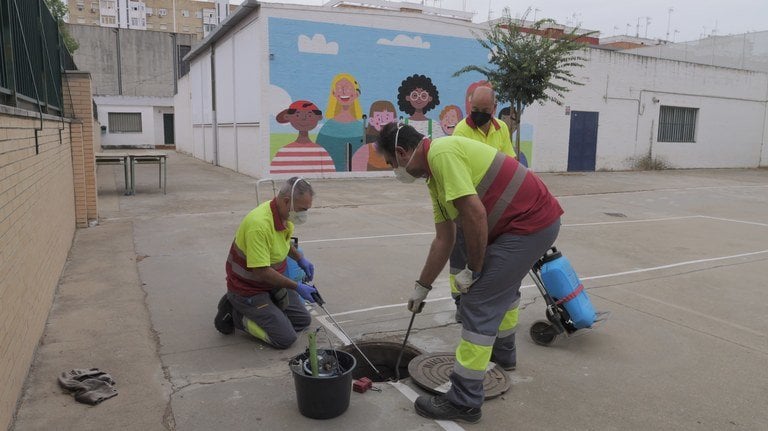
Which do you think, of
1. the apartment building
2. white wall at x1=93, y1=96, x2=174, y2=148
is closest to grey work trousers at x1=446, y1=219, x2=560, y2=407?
white wall at x1=93, y1=96, x2=174, y2=148

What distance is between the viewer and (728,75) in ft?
90.6

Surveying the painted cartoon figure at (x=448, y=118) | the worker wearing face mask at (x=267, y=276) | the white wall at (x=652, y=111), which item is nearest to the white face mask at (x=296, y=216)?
the worker wearing face mask at (x=267, y=276)

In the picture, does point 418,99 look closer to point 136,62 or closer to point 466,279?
point 466,279

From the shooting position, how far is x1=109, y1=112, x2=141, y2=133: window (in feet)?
117

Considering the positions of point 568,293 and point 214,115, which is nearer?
point 568,293

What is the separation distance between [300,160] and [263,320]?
13855 mm

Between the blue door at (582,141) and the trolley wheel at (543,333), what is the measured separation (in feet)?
65.0

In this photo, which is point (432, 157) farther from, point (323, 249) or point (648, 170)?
point (648, 170)

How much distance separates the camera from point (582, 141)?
23469mm

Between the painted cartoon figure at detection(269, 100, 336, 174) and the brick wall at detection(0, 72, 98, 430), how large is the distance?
9.95 m

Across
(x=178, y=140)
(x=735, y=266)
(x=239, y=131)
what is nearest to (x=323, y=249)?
(x=735, y=266)

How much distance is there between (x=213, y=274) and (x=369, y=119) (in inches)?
503

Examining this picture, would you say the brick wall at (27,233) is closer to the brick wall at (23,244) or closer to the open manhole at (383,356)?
the brick wall at (23,244)

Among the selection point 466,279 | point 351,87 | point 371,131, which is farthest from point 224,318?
point 371,131
